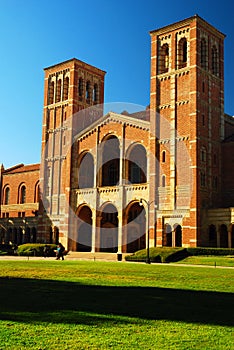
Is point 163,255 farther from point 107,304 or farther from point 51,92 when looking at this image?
point 51,92

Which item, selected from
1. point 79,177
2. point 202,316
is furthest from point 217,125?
point 202,316

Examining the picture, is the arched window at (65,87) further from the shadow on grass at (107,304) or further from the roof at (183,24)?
the shadow on grass at (107,304)

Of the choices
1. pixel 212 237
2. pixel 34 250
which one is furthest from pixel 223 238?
pixel 34 250

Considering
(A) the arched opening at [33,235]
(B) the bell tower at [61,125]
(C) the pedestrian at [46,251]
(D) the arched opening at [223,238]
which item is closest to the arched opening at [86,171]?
(B) the bell tower at [61,125]

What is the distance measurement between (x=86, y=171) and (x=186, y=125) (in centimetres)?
1698

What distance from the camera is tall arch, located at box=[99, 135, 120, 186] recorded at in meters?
56.2

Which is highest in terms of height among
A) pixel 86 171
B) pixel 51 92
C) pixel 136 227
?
pixel 51 92

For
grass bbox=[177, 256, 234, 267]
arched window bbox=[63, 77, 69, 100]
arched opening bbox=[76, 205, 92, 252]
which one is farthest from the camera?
arched window bbox=[63, 77, 69, 100]

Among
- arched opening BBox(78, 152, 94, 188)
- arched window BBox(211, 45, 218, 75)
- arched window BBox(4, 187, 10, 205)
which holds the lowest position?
arched window BBox(4, 187, 10, 205)

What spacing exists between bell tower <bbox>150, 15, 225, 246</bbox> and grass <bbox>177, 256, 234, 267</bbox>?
177 inches

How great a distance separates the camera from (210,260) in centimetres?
3675

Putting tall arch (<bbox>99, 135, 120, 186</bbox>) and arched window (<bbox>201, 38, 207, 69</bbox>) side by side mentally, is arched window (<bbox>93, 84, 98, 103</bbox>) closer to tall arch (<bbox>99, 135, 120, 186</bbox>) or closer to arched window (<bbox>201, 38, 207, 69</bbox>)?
tall arch (<bbox>99, 135, 120, 186</bbox>)

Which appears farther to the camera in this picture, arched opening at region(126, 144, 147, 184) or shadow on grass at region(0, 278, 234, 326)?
arched opening at region(126, 144, 147, 184)

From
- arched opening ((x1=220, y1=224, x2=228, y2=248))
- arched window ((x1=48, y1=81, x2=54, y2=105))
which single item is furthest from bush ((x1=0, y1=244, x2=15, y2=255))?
arched opening ((x1=220, y1=224, x2=228, y2=248))
